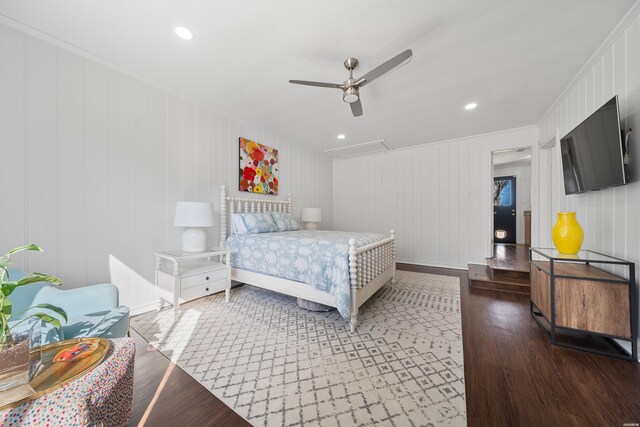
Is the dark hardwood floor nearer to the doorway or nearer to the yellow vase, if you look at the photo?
the yellow vase

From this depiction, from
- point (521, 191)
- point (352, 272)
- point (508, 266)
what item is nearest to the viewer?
point (352, 272)

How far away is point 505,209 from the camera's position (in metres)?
7.24

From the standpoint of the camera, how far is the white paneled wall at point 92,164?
6.43ft

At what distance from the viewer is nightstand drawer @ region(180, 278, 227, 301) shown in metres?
2.51

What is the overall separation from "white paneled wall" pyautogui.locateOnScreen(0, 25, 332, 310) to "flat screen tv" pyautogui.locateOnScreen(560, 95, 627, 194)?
4.20 m

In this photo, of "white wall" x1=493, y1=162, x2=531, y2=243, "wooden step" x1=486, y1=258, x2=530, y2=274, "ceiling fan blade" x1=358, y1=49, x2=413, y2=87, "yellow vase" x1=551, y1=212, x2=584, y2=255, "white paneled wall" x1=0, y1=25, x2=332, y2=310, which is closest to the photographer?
"ceiling fan blade" x1=358, y1=49, x2=413, y2=87

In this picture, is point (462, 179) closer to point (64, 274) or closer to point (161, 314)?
point (161, 314)

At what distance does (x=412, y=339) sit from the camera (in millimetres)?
2100

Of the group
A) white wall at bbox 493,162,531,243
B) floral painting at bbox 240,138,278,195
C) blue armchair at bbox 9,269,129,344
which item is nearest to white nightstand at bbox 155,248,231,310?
blue armchair at bbox 9,269,129,344

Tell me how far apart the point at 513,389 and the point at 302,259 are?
1.90 metres

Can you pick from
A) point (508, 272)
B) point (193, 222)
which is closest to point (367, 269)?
point (193, 222)

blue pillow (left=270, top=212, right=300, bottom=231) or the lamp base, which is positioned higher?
blue pillow (left=270, top=212, right=300, bottom=231)

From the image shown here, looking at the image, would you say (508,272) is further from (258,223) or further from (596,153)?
(258,223)

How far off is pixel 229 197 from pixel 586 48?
169 inches
